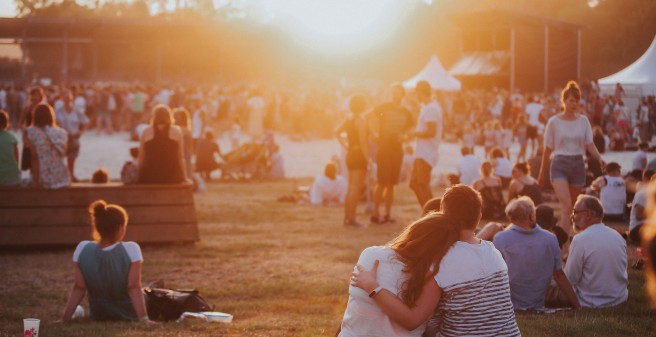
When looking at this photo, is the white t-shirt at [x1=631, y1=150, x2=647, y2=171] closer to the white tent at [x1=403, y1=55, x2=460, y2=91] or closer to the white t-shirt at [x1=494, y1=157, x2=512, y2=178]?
the white t-shirt at [x1=494, y1=157, x2=512, y2=178]

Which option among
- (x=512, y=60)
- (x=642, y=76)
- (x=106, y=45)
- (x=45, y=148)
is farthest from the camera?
(x=106, y=45)

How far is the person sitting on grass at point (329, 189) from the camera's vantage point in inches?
674

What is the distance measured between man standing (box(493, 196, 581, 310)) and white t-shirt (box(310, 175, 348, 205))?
9492 mm

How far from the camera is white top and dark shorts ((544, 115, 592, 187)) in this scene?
9906mm

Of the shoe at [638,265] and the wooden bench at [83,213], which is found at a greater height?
the wooden bench at [83,213]

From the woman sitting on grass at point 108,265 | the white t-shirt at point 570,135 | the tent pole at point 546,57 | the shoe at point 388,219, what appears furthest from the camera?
the tent pole at point 546,57

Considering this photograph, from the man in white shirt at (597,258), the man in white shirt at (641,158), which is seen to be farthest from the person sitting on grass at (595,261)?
the man in white shirt at (641,158)

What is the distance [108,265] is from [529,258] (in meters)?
3.24

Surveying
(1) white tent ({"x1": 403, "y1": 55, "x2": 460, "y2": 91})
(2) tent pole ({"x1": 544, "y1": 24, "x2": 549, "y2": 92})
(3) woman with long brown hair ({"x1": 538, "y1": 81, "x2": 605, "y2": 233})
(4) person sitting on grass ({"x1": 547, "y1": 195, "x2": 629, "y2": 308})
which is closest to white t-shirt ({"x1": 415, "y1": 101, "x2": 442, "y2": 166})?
(3) woman with long brown hair ({"x1": 538, "y1": 81, "x2": 605, "y2": 233})

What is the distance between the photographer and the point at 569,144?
993 centimetres

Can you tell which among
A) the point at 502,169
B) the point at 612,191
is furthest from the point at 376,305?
the point at 502,169

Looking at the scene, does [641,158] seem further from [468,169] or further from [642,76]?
[642,76]

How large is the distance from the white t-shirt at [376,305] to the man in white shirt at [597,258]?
11.5 feet

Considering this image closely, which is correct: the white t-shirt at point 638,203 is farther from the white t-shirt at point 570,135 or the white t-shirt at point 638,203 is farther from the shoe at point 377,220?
the shoe at point 377,220
